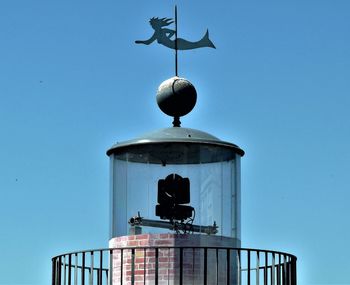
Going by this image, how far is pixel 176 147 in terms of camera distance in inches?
804

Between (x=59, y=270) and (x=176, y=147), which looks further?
(x=176, y=147)

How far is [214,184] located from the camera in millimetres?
20469

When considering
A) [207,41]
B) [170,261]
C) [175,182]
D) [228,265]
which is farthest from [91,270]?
[207,41]

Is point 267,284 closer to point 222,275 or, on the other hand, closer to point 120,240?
point 222,275

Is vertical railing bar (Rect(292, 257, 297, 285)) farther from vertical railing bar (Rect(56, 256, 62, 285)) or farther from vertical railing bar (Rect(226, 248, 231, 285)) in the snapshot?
vertical railing bar (Rect(56, 256, 62, 285))

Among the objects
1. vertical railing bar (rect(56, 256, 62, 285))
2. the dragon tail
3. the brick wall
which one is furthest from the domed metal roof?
vertical railing bar (rect(56, 256, 62, 285))

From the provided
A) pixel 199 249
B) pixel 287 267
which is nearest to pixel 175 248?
pixel 199 249

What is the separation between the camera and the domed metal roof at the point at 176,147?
2034 cm

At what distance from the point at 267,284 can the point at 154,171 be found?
109 inches

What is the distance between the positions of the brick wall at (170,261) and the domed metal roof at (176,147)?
1382 mm

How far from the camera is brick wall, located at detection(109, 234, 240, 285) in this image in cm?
1970

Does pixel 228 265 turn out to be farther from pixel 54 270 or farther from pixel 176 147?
pixel 54 270

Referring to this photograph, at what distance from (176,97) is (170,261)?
2990 mm

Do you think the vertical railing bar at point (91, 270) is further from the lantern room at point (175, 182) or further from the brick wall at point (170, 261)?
the lantern room at point (175, 182)
